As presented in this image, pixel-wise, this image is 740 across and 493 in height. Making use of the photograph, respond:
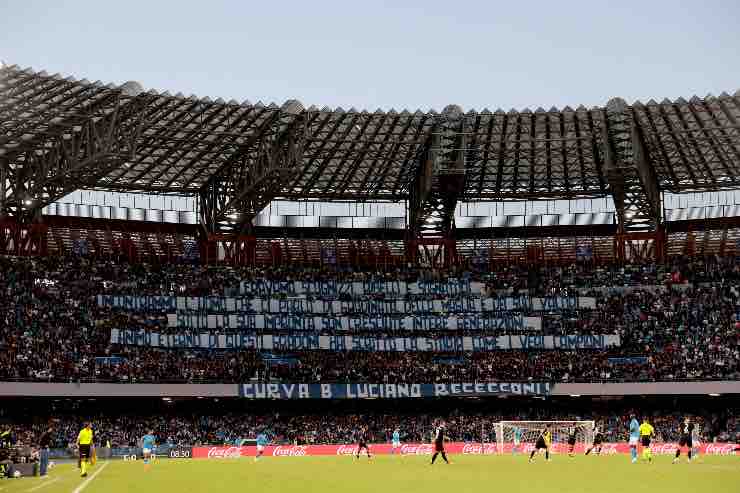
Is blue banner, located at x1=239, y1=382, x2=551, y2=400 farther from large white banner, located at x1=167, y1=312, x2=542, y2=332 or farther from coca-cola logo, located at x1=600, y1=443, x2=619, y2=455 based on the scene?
coca-cola logo, located at x1=600, y1=443, x2=619, y2=455

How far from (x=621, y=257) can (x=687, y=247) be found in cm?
648

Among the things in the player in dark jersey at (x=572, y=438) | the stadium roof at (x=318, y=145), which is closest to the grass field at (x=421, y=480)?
the player in dark jersey at (x=572, y=438)

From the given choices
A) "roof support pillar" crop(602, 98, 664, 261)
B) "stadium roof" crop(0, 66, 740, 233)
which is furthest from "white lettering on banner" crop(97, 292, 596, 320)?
"stadium roof" crop(0, 66, 740, 233)

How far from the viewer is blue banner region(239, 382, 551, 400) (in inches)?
2776

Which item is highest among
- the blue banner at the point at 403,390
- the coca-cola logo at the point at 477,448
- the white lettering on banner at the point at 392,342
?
the white lettering on banner at the point at 392,342

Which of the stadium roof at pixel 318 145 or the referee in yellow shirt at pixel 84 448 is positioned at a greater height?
the stadium roof at pixel 318 145

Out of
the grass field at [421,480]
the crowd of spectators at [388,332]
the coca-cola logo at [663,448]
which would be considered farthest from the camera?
the crowd of spectators at [388,332]

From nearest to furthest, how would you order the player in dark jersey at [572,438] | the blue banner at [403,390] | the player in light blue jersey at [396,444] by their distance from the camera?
the player in dark jersey at [572,438] → the player in light blue jersey at [396,444] → the blue banner at [403,390]

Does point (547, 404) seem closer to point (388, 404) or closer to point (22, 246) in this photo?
point (388, 404)

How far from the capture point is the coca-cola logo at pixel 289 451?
62.7 meters

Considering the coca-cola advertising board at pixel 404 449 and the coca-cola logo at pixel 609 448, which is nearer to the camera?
the coca-cola advertising board at pixel 404 449

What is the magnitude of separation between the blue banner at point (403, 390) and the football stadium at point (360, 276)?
6.6 inches

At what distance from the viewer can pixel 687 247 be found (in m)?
84.9

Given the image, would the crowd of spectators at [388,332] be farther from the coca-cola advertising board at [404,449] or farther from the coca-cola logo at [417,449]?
the coca-cola logo at [417,449]
